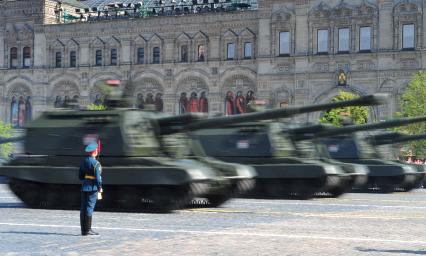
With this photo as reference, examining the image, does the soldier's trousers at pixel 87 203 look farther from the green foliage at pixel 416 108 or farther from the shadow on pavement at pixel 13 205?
the green foliage at pixel 416 108

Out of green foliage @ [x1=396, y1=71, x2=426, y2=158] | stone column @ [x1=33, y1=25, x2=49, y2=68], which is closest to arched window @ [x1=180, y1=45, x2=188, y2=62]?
stone column @ [x1=33, y1=25, x2=49, y2=68]

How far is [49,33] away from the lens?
78.4m

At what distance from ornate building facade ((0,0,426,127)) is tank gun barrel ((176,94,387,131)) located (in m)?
42.4

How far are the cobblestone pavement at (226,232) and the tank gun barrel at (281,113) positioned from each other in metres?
2.05

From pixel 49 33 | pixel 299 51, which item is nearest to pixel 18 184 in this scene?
pixel 299 51

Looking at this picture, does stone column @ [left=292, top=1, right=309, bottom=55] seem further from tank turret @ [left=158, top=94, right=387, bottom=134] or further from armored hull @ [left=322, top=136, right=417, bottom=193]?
tank turret @ [left=158, top=94, right=387, bottom=134]

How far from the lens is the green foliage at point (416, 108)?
176 ft

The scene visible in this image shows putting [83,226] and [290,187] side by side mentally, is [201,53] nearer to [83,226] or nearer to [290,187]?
[290,187]

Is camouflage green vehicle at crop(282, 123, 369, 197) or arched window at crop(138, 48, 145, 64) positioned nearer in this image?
camouflage green vehicle at crop(282, 123, 369, 197)

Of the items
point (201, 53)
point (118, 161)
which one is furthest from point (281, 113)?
point (201, 53)

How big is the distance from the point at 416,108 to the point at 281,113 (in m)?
35.0

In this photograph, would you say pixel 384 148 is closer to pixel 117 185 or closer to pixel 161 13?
pixel 117 185

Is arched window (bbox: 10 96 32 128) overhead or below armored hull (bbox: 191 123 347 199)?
overhead

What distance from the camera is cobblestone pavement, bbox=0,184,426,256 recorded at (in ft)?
42.3
